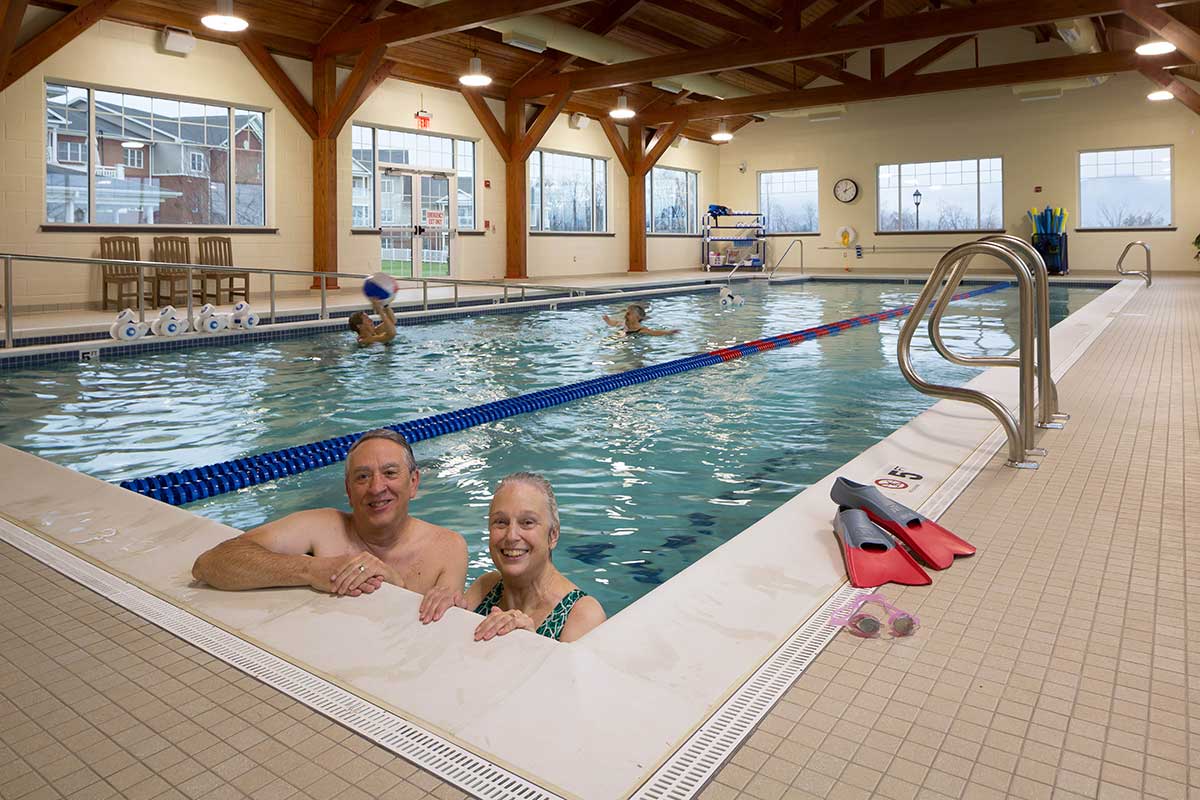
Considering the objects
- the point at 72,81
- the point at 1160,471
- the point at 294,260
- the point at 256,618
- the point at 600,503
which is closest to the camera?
the point at 256,618

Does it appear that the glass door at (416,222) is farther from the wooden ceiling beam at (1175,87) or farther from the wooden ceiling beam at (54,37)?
the wooden ceiling beam at (1175,87)

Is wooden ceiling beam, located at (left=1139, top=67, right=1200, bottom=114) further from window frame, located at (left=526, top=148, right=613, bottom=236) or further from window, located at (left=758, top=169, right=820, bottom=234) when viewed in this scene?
window frame, located at (left=526, top=148, right=613, bottom=236)

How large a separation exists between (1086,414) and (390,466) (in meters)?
3.23

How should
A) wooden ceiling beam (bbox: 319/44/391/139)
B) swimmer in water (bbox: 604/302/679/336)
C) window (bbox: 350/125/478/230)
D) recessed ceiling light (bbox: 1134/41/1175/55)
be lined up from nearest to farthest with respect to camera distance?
swimmer in water (bbox: 604/302/679/336)
recessed ceiling light (bbox: 1134/41/1175/55)
wooden ceiling beam (bbox: 319/44/391/139)
window (bbox: 350/125/478/230)

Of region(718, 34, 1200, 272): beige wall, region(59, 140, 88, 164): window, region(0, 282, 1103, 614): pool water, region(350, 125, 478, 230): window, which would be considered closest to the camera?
region(0, 282, 1103, 614): pool water

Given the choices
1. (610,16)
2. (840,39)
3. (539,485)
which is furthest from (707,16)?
(539,485)

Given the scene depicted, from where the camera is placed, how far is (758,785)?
1.33 meters

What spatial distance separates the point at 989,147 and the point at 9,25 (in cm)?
1676

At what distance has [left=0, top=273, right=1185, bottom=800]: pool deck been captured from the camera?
134 centimetres

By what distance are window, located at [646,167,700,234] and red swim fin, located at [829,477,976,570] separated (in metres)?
18.1

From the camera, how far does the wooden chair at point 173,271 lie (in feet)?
34.1

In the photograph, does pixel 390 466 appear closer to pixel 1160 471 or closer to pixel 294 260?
pixel 1160 471

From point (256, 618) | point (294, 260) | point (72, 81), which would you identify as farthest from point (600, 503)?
point (294, 260)

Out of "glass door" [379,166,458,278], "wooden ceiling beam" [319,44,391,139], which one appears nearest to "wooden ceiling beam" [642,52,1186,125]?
"glass door" [379,166,458,278]
